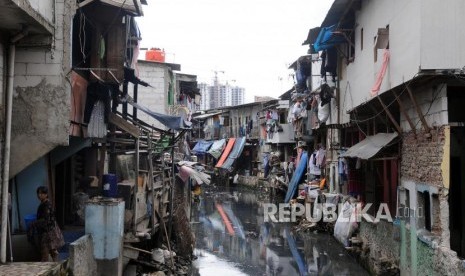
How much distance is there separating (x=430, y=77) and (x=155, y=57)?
1683cm

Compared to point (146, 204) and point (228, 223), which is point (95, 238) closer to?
point (146, 204)

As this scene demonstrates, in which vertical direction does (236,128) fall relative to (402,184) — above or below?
above

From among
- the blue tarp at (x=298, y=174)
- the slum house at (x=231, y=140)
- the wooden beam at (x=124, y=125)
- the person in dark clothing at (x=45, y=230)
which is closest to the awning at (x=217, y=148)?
the slum house at (x=231, y=140)

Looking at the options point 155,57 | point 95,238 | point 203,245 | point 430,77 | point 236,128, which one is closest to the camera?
point 95,238

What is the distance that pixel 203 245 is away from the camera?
18.8m

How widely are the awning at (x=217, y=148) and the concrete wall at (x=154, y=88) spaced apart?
27262 mm

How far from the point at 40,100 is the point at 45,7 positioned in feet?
5.14

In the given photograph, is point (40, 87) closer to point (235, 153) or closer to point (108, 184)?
point (108, 184)

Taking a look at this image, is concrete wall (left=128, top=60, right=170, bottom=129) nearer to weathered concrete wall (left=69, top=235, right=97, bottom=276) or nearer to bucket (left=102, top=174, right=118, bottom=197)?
bucket (left=102, top=174, right=118, bottom=197)

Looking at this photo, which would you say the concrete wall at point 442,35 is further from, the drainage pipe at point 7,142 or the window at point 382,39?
the drainage pipe at point 7,142

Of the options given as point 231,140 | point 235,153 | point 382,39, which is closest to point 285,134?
point 235,153

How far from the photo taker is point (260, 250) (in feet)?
59.4

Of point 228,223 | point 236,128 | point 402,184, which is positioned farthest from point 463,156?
point 236,128

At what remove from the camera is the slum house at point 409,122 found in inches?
361
